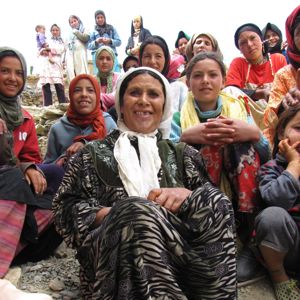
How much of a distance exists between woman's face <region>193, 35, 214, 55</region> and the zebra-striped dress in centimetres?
280

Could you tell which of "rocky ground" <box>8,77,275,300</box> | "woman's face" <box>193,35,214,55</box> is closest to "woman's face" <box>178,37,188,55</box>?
"woman's face" <box>193,35,214,55</box>

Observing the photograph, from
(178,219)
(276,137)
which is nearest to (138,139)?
(178,219)

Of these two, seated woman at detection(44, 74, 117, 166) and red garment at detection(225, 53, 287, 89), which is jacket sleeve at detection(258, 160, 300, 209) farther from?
red garment at detection(225, 53, 287, 89)

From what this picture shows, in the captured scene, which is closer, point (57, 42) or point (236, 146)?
point (236, 146)

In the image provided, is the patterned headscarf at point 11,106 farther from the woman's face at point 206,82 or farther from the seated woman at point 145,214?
the woman's face at point 206,82

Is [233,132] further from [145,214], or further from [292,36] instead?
[292,36]

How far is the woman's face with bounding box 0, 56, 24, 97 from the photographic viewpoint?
3350mm

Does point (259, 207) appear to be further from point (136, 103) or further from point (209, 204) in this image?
point (136, 103)

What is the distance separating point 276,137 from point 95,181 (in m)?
1.52

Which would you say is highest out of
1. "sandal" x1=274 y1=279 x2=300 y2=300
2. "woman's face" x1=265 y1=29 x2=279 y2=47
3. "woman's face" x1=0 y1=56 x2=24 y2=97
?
"woman's face" x1=265 y1=29 x2=279 y2=47

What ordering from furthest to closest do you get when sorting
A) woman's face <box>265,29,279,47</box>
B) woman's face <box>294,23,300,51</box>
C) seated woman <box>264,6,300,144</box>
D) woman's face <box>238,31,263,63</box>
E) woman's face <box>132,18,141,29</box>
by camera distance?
1. woman's face <box>132,18,141,29</box>
2. woman's face <box>265,29,279,47</box>
3. woman's face <box>238,31,263,63</box>
4. woman's face <box>294,23,300,51</box>
5. seated woman <box>264,6,300,144</box>

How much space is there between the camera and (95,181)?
2.12 m

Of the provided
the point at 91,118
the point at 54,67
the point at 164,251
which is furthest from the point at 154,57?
the point at 54,67

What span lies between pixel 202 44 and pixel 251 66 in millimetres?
809
